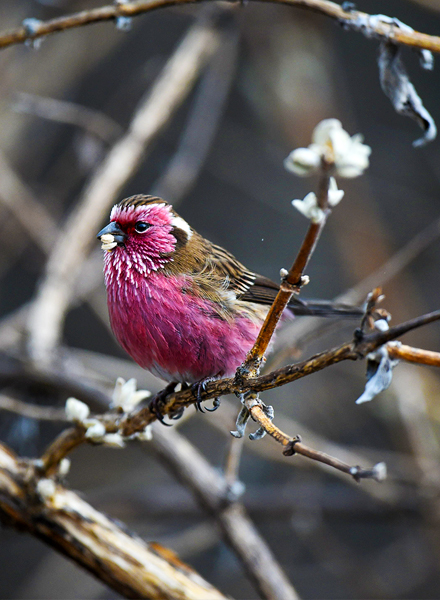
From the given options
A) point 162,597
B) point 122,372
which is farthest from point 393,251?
point 162,597

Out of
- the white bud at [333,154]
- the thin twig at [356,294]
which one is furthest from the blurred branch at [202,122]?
the white bud at [333,154]

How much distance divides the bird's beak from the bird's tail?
0.99 m

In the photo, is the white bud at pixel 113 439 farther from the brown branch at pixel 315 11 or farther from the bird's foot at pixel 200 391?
the brown branch at pixel 315 11

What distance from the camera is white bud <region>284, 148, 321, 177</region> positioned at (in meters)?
1.24

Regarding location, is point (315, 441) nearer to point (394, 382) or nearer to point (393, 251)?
point (394, 382)

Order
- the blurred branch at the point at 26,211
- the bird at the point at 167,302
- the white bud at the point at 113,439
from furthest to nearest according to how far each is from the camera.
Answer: the blurred branch at the point at 26,211
the bird at the point at 167,302
the white bud at the point at 113,439

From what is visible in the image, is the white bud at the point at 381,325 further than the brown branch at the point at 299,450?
Yes

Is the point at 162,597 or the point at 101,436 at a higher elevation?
the point at 101,436

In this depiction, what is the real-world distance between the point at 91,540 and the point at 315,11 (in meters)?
2.33

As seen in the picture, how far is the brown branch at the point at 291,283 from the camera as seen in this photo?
1.33m

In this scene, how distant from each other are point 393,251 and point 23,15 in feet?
14.1

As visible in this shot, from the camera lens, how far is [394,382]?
4.90 m

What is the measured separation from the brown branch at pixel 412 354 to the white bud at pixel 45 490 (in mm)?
1741

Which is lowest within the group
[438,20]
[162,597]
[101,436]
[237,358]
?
[162,597]
